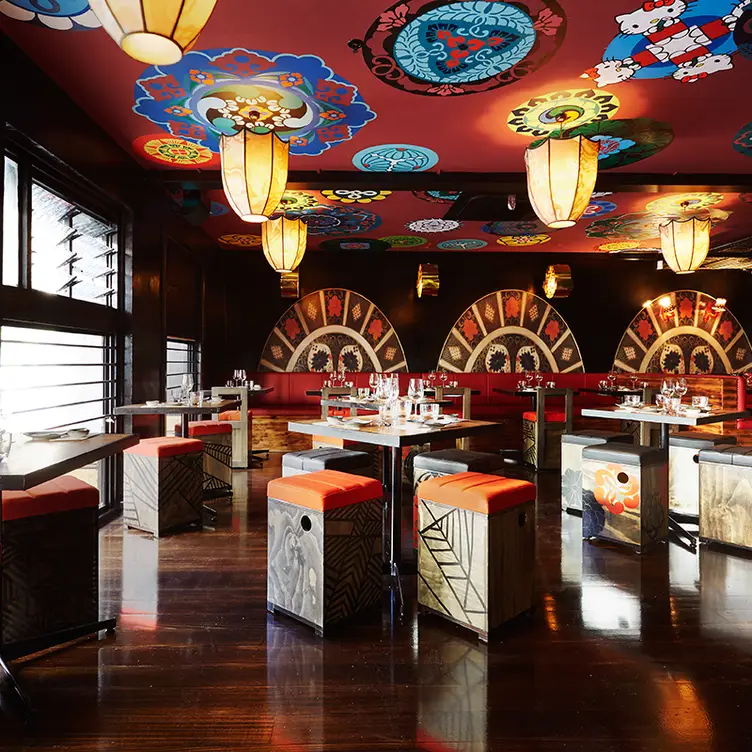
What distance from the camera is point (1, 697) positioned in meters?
1.97

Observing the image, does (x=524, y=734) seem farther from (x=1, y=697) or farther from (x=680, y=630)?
(x=1, y=697)

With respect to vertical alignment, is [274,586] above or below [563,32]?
below

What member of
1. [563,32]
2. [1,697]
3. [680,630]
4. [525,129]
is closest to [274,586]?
[1,697]

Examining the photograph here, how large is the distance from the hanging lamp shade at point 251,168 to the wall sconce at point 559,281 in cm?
619

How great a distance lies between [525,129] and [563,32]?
1.28 meters

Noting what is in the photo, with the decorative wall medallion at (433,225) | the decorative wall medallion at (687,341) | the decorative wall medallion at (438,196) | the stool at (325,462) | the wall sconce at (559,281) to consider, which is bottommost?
the stool at (325,462)

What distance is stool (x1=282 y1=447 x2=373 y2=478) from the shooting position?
338 cm

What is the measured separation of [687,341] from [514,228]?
423 cm

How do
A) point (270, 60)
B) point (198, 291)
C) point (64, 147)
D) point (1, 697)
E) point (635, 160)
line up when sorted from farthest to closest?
point (198, 291) → point (635, 160) → point (64, 147) → point (270, 60) → point (1, 697)

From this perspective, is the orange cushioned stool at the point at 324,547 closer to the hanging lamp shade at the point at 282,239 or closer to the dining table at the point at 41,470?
the dining table at the point at 41,470

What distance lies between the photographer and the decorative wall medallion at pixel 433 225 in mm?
7121

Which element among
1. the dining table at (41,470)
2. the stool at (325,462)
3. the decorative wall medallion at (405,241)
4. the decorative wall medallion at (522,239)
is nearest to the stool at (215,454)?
the stool at (325,462)

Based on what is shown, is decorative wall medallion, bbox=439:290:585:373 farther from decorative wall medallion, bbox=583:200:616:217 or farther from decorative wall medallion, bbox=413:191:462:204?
decorative wall medallion, bbox=413:191:462:204

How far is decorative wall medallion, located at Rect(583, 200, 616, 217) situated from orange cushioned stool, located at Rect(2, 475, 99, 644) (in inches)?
227
